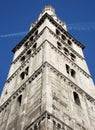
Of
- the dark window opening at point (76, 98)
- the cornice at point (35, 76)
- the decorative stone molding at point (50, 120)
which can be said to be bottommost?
the decorative stone molding at point (50, 120)

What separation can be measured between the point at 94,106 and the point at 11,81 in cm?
777

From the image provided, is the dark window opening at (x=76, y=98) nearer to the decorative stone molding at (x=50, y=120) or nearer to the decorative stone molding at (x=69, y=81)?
the decorative stone molding at (x=69, y=81)

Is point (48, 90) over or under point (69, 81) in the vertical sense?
under

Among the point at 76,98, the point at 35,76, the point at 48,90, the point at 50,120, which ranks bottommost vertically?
the point at 50,120

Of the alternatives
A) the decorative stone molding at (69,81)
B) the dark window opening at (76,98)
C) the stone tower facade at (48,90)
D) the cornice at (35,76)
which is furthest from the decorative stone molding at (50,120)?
the decorative stone molding at (69,81)

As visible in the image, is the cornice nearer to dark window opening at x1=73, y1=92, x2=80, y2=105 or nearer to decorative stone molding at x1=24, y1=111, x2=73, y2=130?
dark window opening at x1=73, y1=92, x2=80, y2=105

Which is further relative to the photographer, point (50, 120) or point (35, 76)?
point (35, 76)

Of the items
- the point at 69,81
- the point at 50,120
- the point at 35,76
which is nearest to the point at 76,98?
the point at 69,81

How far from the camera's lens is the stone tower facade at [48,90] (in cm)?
1573

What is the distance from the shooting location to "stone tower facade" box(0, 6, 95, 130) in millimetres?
15727

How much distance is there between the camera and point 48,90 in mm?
17000

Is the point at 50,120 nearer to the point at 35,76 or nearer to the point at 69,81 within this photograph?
the point at 35,76

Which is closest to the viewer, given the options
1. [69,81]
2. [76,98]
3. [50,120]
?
[50,120]

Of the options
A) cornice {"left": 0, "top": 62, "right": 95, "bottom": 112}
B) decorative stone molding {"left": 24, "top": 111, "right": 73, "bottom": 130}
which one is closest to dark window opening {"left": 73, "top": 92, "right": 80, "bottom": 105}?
cornice {"left": 0, "top": 62, "right": 95, "bottom": 112}
